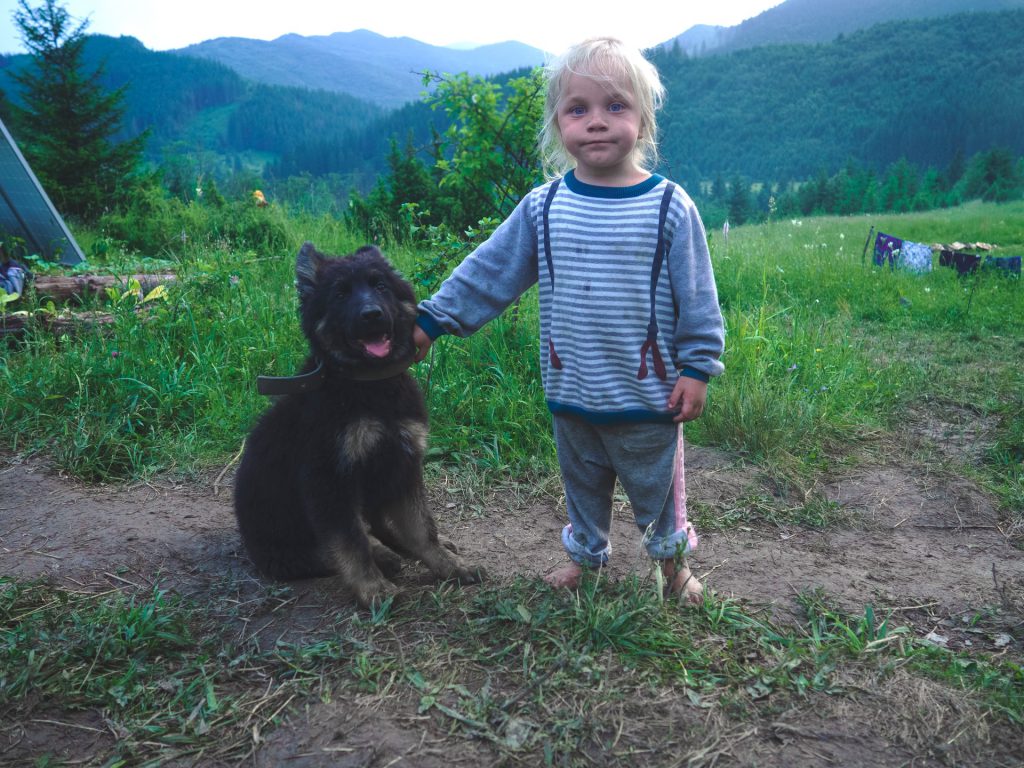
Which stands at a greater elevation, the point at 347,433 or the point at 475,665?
the point at 347,433

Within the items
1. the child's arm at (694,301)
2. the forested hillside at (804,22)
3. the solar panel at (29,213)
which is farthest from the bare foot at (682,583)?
the forested hillside at (804,22)

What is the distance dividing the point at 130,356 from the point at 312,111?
132 feet

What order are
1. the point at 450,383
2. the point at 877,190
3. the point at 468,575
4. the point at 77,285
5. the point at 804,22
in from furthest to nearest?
the point at 804,22 → the point at 877,190 → the point at 77,285 → the point at 450,383 → the point at 468,575

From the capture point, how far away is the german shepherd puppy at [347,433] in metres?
2.50

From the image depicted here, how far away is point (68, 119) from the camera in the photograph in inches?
556

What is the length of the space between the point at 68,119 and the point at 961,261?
16509mm

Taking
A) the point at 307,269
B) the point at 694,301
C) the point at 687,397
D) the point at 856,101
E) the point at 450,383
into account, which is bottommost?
the point at 450,383

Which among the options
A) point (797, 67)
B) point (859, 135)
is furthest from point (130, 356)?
point (797, 67)

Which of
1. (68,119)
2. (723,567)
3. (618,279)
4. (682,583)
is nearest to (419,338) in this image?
(618,279)

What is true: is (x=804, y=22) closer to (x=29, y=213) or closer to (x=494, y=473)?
(x=29, y=213)

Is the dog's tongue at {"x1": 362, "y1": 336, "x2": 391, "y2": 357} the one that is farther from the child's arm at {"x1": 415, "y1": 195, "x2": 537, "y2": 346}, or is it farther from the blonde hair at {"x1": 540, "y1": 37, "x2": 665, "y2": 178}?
the blonde hair at {"x1": 540, "y1": 37, "x2": 665, "y2": 178}

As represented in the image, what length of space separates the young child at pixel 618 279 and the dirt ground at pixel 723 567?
82cm

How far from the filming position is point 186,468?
13.3 ft

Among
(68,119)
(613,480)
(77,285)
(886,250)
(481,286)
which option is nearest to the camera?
(481,286)
